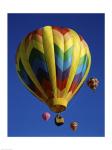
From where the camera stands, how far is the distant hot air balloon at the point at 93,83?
1178 inches

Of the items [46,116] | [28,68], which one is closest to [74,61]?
[28,68]

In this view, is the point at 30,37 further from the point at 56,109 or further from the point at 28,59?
the point at 56,109

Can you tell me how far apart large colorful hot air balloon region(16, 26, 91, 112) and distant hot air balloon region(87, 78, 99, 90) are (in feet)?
3.35

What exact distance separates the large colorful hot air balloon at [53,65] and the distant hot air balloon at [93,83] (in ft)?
3.35

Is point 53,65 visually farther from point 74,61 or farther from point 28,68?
point 28,68

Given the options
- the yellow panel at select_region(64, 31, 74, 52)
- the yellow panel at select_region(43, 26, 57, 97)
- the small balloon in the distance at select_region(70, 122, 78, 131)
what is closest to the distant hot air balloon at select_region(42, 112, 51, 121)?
the small balloon in the distance at select_region(70, 122, 78, 131)

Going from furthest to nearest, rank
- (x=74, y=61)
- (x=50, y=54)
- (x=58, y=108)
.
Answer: (x=74, y=61)
(x=50, y=54)
(x=58, y=108)

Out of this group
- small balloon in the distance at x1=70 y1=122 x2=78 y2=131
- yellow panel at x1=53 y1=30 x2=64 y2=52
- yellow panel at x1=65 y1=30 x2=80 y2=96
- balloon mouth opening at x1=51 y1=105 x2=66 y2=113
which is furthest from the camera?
small balloon in the distance at x1=70 y1=122 x2=78 y2=131

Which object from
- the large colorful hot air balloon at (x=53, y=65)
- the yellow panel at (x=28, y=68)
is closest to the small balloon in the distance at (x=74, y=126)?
the large colorful hot air balloon at (x=53, y=65)

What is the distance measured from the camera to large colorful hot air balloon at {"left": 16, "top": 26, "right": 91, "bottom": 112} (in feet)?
91.8

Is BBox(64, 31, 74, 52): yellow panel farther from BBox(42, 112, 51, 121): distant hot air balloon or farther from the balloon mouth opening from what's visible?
BBox(42, 112, 51, 121): distant hot air balloon

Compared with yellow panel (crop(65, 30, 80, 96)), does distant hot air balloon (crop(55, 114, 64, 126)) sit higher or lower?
lower

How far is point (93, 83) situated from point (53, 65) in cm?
249

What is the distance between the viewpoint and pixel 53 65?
2800 centimetres
